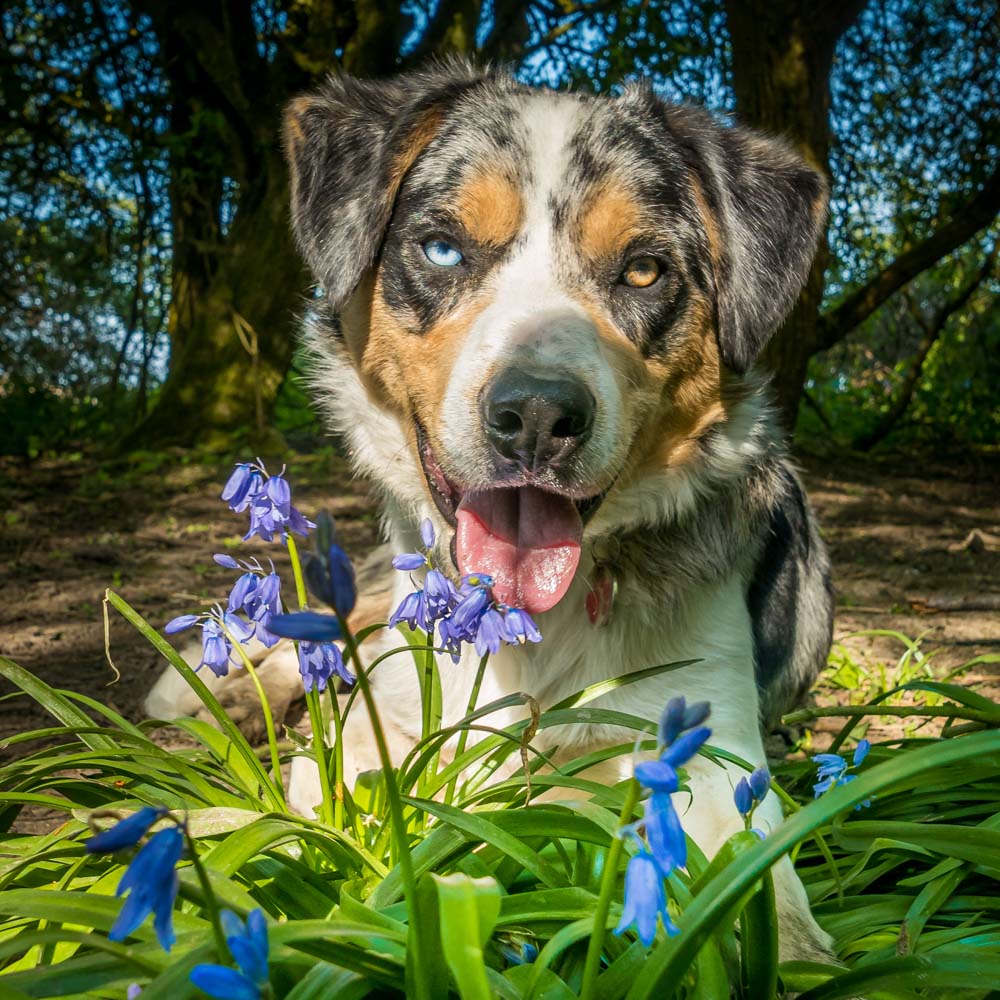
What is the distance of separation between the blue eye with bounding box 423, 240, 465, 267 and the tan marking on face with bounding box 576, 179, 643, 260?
361 mm

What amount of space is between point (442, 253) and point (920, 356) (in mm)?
8672

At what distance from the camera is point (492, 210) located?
9.37 ft

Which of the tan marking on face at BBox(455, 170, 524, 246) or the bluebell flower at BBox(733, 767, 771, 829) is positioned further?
the tan marking on face at BBox(455, 170, 524, 246)

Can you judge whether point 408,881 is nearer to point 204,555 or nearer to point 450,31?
point 204,555

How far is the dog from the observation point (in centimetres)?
252

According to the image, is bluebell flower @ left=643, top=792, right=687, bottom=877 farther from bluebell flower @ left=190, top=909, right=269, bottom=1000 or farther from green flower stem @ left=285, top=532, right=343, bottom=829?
green flower stem @ left=285, top=532, right=343, bottom=829

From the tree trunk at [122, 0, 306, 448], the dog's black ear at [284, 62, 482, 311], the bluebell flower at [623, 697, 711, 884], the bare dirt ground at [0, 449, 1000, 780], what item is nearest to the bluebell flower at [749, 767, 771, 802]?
the bluebell flower at [623, 697, 711, 884]

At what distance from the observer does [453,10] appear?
29.0 ft

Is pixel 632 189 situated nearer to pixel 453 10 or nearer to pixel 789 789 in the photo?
pixel 789 789

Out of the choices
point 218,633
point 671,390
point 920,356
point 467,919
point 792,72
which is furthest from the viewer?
point 920,356

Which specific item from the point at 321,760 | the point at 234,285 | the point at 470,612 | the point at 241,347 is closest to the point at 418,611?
the point at 470,612

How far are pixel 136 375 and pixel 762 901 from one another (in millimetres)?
10512

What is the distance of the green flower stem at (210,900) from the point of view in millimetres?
997

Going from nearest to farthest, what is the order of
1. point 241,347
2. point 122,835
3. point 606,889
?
point 122,835 < point 606,889 < point 241,347
